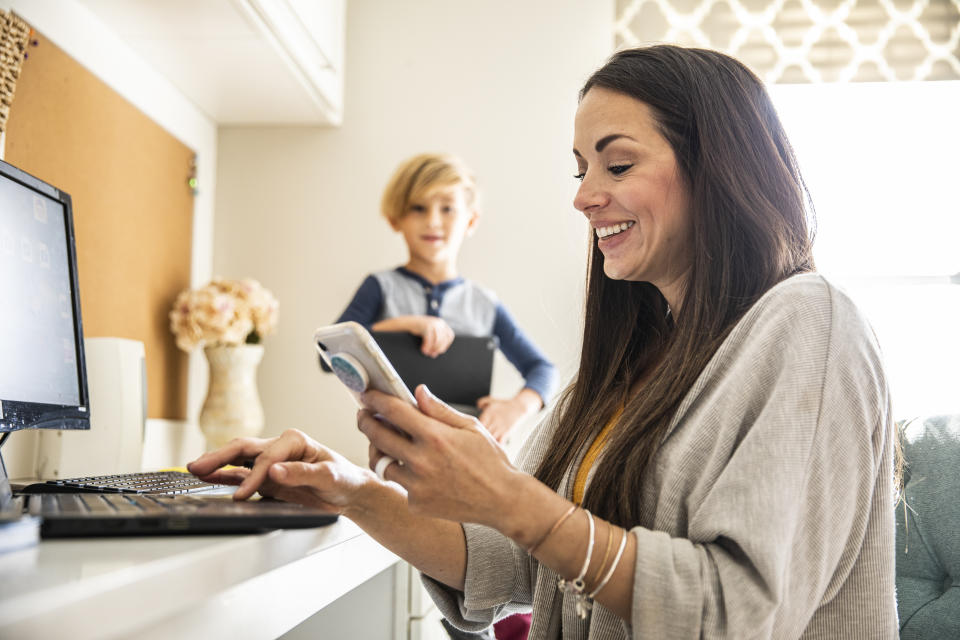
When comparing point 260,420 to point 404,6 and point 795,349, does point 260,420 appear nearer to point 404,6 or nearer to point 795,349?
point 404,6

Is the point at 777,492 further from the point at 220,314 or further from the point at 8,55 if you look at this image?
the point at 220,314

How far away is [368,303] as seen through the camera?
2.23 meters

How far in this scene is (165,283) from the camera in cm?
225

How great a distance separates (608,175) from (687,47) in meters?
0.19

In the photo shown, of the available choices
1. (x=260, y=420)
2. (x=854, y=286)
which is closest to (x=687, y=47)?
(x=260, y=420)

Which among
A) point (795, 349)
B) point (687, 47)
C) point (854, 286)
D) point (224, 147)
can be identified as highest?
point (224, 147)

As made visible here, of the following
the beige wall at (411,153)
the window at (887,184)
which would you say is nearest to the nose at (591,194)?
the beige wall at (411,153)

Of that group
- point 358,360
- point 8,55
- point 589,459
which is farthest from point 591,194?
point 8,55

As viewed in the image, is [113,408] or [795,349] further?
[113,408]

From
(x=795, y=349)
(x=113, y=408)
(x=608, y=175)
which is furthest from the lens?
(x=113, y=408)

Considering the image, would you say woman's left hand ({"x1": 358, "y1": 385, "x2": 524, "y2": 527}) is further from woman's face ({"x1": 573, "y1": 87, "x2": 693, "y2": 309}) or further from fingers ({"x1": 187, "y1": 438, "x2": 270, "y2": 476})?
woman's face ({"x1": 573, "y1": 87, "x2": 693, "y2": 309})

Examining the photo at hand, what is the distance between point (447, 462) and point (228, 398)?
168 centimetres

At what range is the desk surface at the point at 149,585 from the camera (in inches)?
15.7

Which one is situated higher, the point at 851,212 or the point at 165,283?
the point at 851,212
